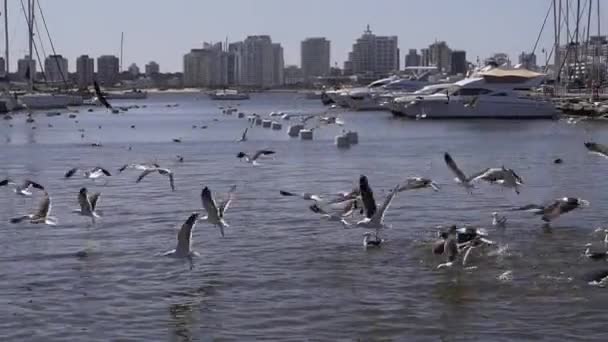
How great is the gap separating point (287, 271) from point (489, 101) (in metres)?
57.6

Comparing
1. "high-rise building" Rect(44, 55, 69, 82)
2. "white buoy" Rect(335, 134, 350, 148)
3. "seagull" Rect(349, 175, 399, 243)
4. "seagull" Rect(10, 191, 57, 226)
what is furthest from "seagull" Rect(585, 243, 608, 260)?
"high-rise building" Rect(44, 55, 69, 82)

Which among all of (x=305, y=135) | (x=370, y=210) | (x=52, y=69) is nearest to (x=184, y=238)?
(x=370, y=210)

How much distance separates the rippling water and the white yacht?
39.9 m

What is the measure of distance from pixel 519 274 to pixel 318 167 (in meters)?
19.1

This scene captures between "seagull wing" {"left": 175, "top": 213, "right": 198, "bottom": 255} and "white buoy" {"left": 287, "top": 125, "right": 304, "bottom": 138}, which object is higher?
"seagull wing" {"left": 175, "top": 213, "right": 198, "bottom": 255}

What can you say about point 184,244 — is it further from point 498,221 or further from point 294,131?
point 294,131

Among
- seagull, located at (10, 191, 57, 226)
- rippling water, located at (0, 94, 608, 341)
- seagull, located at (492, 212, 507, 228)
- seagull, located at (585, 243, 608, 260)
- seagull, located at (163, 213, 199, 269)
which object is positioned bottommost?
rippling water, located at (0, 94, 608, 341)

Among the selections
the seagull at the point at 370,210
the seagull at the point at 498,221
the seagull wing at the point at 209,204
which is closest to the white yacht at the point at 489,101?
the seagull at the point at 498,221

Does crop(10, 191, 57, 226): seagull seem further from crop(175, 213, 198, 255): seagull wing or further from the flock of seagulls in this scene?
crop(175, 213, 198, 255): seagull wing

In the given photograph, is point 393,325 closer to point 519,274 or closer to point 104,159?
point 519,274

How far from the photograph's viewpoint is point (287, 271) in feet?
50.4

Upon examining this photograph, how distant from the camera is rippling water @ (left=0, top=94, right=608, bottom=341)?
40.4 feet

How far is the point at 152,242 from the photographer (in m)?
18.1

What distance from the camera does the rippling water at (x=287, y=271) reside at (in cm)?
1230
